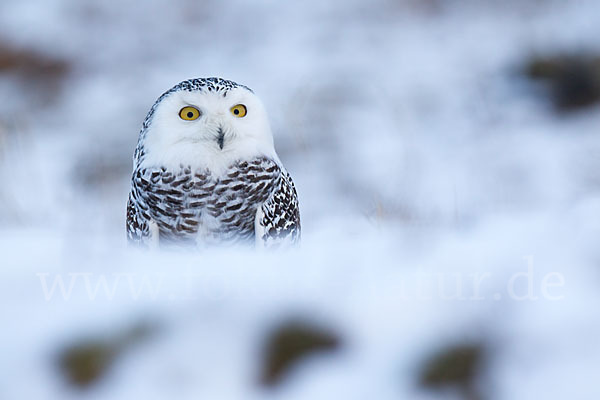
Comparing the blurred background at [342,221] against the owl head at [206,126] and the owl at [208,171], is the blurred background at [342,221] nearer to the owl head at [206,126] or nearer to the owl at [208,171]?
the owl at [208,171]

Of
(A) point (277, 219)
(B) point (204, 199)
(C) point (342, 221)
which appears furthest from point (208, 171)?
(C) point (342, 221)

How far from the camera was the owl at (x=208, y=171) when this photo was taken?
7.23 feet

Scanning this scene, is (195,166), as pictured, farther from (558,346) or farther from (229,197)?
(558,346)

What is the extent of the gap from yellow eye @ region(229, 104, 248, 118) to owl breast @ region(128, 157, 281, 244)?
0.57 ft

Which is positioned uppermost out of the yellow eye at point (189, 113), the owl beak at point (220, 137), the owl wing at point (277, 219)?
the yellow eye at point (189, 113)

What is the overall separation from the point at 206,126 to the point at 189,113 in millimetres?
90

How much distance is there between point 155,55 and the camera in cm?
757

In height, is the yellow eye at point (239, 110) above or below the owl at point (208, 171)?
above

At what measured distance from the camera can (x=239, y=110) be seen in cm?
226

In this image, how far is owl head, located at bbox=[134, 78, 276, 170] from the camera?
7.16 ft

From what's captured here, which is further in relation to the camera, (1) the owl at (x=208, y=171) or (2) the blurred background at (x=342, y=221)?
(1) the owl at (x=208, y=171)

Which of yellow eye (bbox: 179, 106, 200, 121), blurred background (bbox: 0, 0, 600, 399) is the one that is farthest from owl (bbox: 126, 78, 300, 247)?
blurred background (bbox: 0, 0, 600, 399)

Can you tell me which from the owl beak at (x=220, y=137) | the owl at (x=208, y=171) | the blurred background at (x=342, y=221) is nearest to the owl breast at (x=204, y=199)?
the owl at (x=208, y=171)

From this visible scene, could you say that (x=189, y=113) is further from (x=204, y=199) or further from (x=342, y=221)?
(x=342, y=221)
